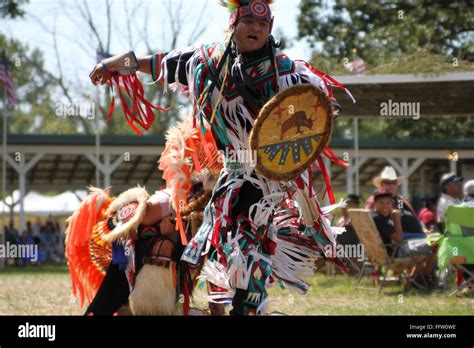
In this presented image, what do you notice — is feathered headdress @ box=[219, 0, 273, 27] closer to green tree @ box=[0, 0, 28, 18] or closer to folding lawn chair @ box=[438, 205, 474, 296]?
folding lawn chair @ box=[438, 205, 474, 296]

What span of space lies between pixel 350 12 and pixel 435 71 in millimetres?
13008

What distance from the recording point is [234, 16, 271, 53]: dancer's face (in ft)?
14.6

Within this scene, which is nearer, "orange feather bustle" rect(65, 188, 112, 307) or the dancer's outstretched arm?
the dancer's outstretched arm

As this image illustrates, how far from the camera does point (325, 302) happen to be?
7.86m

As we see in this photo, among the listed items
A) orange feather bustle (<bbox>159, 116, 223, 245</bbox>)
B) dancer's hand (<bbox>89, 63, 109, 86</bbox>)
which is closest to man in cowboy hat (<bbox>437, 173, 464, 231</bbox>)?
orange feather bustle (<bbox>159, 116, 223, 245</bbox>)

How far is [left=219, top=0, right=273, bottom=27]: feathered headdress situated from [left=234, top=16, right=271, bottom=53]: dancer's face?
0.03 meters

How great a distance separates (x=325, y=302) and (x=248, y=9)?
4.02m

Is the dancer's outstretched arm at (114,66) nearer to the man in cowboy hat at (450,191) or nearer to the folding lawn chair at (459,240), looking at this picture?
the folding lawn chair at (459,240)

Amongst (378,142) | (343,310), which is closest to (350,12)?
(378,142)

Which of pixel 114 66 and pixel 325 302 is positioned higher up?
pixel 114 66

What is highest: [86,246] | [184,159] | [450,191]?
[184,159]

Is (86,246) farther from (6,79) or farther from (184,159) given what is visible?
(6,79)

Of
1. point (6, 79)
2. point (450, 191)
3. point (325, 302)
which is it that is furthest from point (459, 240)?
point (6, 79)
